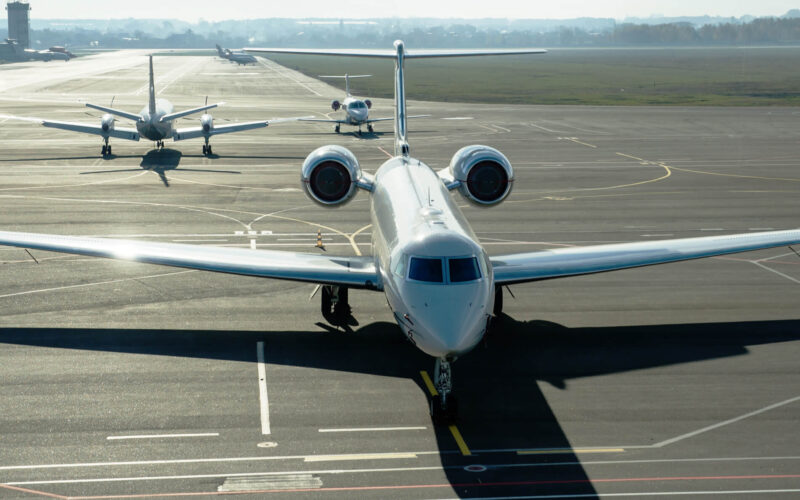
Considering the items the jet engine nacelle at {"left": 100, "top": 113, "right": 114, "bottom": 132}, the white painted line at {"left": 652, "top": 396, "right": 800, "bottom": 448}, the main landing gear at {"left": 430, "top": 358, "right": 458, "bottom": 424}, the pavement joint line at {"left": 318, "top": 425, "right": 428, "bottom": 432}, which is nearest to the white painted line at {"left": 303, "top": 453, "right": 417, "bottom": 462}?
the pavement joint line at {"left": 318, "top": 425, "right": 428, "bottom": 432}

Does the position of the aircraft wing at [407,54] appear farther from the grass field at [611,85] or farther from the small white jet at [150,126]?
the grass field at [611,85]

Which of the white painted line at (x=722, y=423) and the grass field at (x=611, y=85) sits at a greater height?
the grass field at (x=611, y=85)

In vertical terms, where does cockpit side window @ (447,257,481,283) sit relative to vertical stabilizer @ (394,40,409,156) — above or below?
below

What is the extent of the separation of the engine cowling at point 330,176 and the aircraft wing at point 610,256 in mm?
5141

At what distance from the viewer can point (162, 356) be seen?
2009 cm

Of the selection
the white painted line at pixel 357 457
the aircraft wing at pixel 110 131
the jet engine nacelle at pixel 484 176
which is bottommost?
the white painted line at pixel 357 457

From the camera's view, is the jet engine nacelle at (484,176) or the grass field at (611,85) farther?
the grass field at (611,85)

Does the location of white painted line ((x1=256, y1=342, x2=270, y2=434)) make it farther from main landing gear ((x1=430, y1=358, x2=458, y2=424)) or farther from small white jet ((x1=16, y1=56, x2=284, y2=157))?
small white jet ((x1=16, y1=56, x2=284, y2=157))

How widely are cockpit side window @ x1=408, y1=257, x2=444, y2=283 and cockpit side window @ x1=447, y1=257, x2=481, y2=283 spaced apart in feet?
0.70

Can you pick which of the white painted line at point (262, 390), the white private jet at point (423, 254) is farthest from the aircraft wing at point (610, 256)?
the white painted line at point (262, 390)

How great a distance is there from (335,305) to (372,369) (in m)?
3.95

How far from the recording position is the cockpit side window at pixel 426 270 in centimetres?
1698

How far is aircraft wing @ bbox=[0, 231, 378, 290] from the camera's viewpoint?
2080 cm

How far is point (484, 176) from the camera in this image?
25.0 meters
